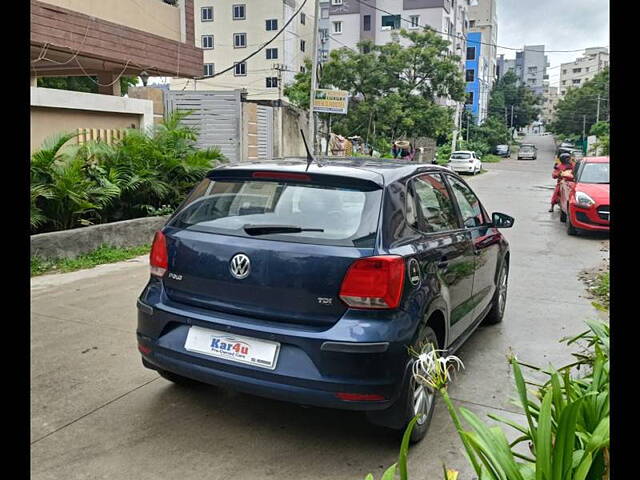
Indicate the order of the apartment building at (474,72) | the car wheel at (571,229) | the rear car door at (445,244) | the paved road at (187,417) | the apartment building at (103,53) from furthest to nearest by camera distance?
the apartment building at (474,72), the car wheel at (571,229), the apartment building at (103,53), the rear car door at (445,244), the paved road at (187,417)

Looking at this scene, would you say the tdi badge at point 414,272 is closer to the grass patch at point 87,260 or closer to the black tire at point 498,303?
the black tire at point 498,303

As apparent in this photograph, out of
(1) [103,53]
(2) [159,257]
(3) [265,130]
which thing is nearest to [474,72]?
(3) [265,130]

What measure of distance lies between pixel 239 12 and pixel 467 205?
51175 millimetres

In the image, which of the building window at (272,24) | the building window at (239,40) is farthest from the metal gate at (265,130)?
the building window at (239,40)

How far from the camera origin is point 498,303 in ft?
18.8

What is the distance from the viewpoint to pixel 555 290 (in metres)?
7.33

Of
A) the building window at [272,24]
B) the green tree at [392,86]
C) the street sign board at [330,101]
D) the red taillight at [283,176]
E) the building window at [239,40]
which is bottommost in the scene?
the red taillight at [283,176]

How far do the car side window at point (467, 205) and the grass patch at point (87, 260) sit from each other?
495 centimetres

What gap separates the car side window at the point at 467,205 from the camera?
471 cm

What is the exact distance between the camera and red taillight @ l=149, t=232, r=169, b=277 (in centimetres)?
354

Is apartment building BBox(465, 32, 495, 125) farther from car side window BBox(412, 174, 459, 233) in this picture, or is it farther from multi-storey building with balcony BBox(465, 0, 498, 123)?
car side window BBox(412, 174, 459, 233)

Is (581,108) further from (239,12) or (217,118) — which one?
(217,118)
